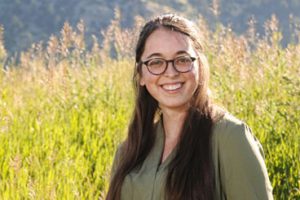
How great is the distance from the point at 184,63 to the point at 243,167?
0.50 metres

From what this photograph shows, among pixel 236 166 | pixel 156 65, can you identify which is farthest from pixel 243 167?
pixel 156 65

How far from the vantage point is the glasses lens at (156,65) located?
312cm

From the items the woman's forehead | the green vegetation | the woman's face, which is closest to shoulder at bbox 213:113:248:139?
the woman's face

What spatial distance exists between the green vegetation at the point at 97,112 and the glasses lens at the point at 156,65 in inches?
36.8

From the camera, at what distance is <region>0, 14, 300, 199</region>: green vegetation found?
4.57 metres

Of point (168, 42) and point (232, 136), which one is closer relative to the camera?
point (232, 136)

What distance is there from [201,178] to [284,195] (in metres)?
1.73

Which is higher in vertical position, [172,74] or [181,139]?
[172,74]

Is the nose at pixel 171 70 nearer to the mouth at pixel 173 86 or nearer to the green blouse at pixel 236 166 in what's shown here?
the mouth at pixel 173 86

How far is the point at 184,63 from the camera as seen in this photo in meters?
3.07

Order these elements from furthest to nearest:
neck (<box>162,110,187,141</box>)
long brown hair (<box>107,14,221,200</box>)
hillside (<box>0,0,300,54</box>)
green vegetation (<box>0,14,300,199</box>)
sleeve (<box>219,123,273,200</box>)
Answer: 1. hillside (<box>0,0,300,54</box>)
2. green vegetation (<box>0,14,300,199</box>)
3. neck (<box>162,110,187,141</box>)
4. long brown hair (<box>107,14,221,200</box>)
5. sleeve (<box>219,123,273,200</box>)

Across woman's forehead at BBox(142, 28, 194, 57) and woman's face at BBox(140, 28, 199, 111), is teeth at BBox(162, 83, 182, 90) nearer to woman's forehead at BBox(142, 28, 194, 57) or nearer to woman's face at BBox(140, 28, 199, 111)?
woman's face at BBox(140, 28, 199, 111)

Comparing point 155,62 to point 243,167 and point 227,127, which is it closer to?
point 227,127

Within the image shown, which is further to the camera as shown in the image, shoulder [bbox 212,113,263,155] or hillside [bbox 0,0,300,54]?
hillside [bbox 0,0,300,54]
